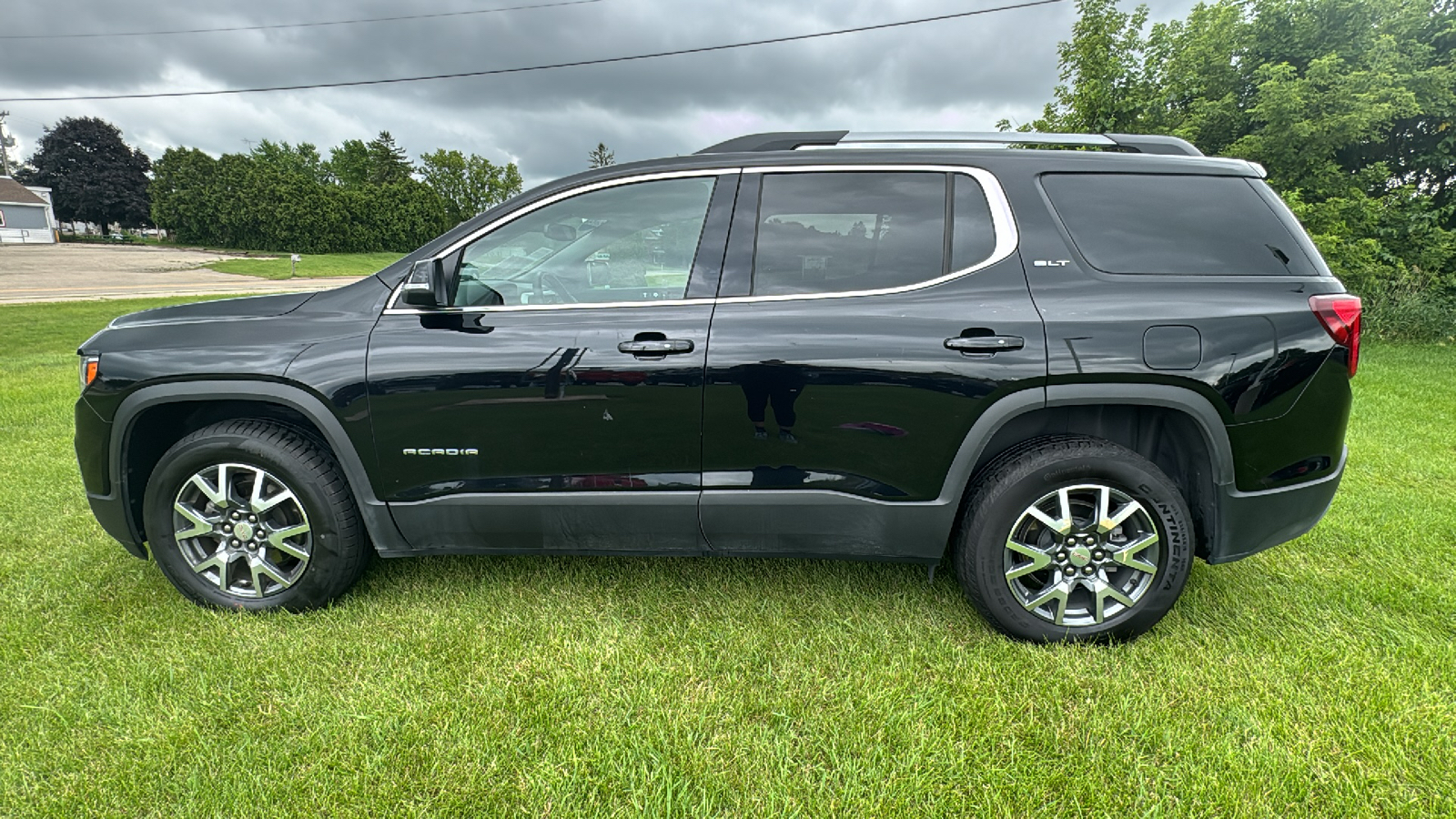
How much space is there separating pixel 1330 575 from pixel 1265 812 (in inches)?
67.9

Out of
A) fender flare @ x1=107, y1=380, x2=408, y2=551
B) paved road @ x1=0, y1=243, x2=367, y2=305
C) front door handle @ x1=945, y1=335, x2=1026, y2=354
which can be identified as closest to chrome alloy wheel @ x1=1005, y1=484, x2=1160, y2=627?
front door handle @ x1=945, y1=335, x2=1026, y2=354

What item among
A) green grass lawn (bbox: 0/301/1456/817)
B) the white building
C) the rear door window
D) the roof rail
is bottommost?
green grass lawn (bbox: 0/301/1456/817)

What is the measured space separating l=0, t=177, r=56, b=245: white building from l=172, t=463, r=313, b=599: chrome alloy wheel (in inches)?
2605

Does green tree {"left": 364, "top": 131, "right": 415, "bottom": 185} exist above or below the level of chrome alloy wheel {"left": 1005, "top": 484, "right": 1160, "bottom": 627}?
above

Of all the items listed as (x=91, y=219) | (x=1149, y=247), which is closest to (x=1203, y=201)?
(x=1149, y=247)

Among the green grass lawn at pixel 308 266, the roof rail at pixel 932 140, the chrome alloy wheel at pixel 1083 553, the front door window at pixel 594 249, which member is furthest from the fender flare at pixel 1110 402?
the green grass lawn at pixel 308 266

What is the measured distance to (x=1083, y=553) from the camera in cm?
248

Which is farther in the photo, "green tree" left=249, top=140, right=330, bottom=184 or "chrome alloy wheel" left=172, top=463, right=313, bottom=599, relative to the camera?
"green tree" left=249, top=140, right=330, bottom=184

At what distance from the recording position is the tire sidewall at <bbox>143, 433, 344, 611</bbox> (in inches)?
104

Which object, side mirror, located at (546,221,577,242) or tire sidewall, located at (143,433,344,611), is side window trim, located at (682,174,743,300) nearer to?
side mirror, located at (546,221,577,242)

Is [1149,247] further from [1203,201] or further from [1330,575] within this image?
[1330,575]

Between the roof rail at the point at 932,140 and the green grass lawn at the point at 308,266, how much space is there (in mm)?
27046

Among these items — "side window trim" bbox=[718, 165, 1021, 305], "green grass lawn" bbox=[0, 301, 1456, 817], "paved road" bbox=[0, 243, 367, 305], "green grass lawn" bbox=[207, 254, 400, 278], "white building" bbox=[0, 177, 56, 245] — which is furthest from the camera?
"white building" bbox=[0, 177, 56, 245]

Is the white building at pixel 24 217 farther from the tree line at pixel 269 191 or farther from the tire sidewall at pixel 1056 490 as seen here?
the tire sidewall at pixel 1056 490
